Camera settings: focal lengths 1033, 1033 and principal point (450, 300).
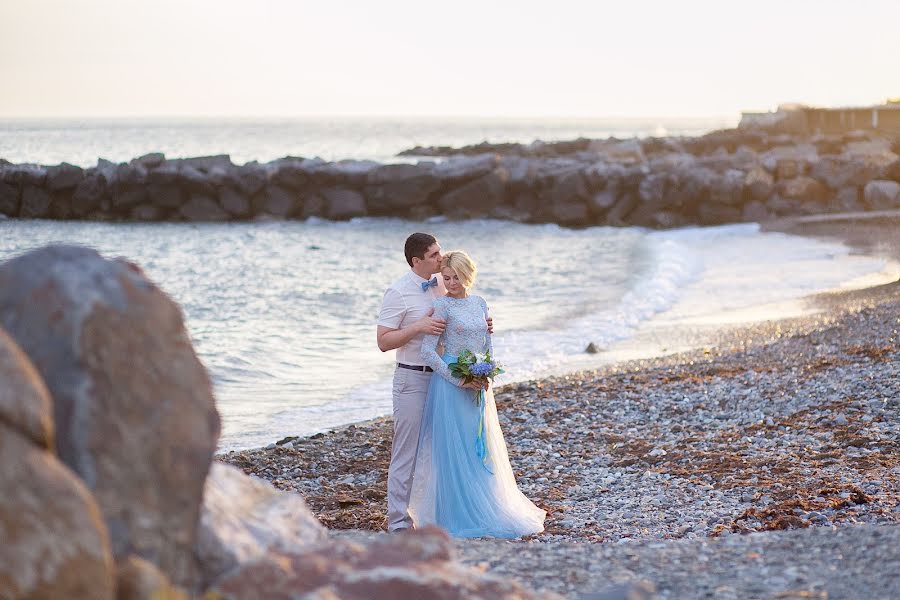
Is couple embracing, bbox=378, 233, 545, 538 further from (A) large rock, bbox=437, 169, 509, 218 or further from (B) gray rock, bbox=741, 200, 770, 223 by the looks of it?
(A) large rock, bbox=437, 169, 509, 218

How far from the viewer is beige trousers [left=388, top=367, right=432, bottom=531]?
7.13m

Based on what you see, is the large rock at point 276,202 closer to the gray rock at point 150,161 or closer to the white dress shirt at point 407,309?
the gray rock at point 150,161

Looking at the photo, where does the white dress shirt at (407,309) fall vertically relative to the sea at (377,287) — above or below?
above

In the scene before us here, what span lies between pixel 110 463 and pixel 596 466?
589 centimetres

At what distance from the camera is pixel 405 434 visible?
7.14 m

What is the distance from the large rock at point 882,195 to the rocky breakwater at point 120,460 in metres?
34.0

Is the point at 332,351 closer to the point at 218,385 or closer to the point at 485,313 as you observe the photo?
the point at 218,385

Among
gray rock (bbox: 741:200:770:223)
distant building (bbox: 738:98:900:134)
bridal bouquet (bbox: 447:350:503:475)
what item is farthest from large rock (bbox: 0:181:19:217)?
distant building (bbox: 738:98:900:134)

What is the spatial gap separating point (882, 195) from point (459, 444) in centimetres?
3132

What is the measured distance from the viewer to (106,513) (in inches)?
124

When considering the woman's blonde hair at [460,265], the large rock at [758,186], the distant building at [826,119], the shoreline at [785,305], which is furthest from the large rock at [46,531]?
the distant building at [826,119]

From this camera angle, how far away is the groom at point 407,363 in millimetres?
7094

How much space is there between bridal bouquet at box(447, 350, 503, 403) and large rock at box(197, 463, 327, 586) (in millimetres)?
2815

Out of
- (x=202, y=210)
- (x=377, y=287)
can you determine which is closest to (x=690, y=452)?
(x=377, y=287)
